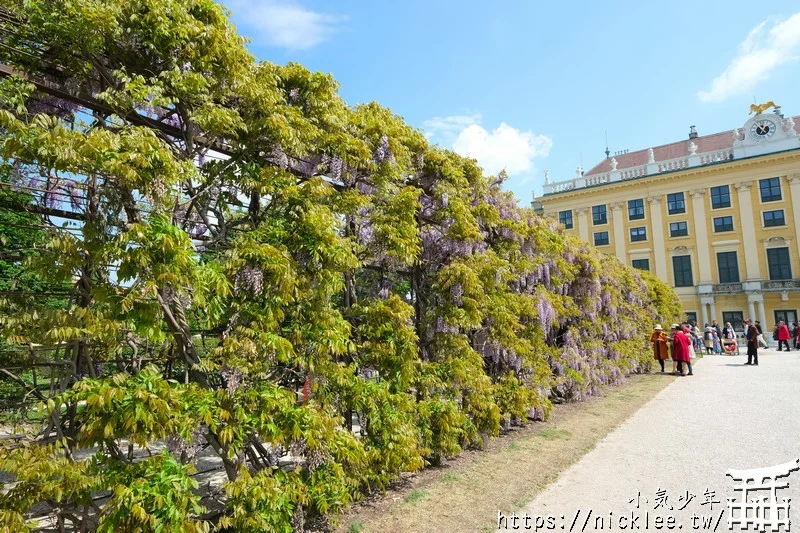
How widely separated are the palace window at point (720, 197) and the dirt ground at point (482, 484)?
34877mm

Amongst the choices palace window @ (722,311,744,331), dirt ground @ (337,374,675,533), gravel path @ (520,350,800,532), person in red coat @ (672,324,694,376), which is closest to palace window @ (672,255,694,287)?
palace window @ (722,311,744,331)

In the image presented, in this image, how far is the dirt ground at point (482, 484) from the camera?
4020 millimetres

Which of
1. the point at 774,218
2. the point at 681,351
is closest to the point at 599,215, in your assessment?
the point at 774,218

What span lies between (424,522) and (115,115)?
414cm

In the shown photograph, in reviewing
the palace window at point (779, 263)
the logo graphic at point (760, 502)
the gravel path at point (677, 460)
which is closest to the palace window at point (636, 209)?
the palace window at point (779, 263)

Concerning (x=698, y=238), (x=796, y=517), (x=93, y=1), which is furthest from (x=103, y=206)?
(x=698, y=238)

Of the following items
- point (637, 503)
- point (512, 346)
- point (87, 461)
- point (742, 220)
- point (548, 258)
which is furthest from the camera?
point (742, 220)

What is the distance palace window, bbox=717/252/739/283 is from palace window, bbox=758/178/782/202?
4.54 metres

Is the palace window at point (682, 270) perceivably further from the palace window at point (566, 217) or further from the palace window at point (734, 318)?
the palace window at point (566, 217)

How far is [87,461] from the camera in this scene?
9.61 feet

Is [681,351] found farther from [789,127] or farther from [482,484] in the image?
[789,127]

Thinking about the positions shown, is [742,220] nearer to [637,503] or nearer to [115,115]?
[637,503]

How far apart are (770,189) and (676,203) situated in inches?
233

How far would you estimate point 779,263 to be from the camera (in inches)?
1292
